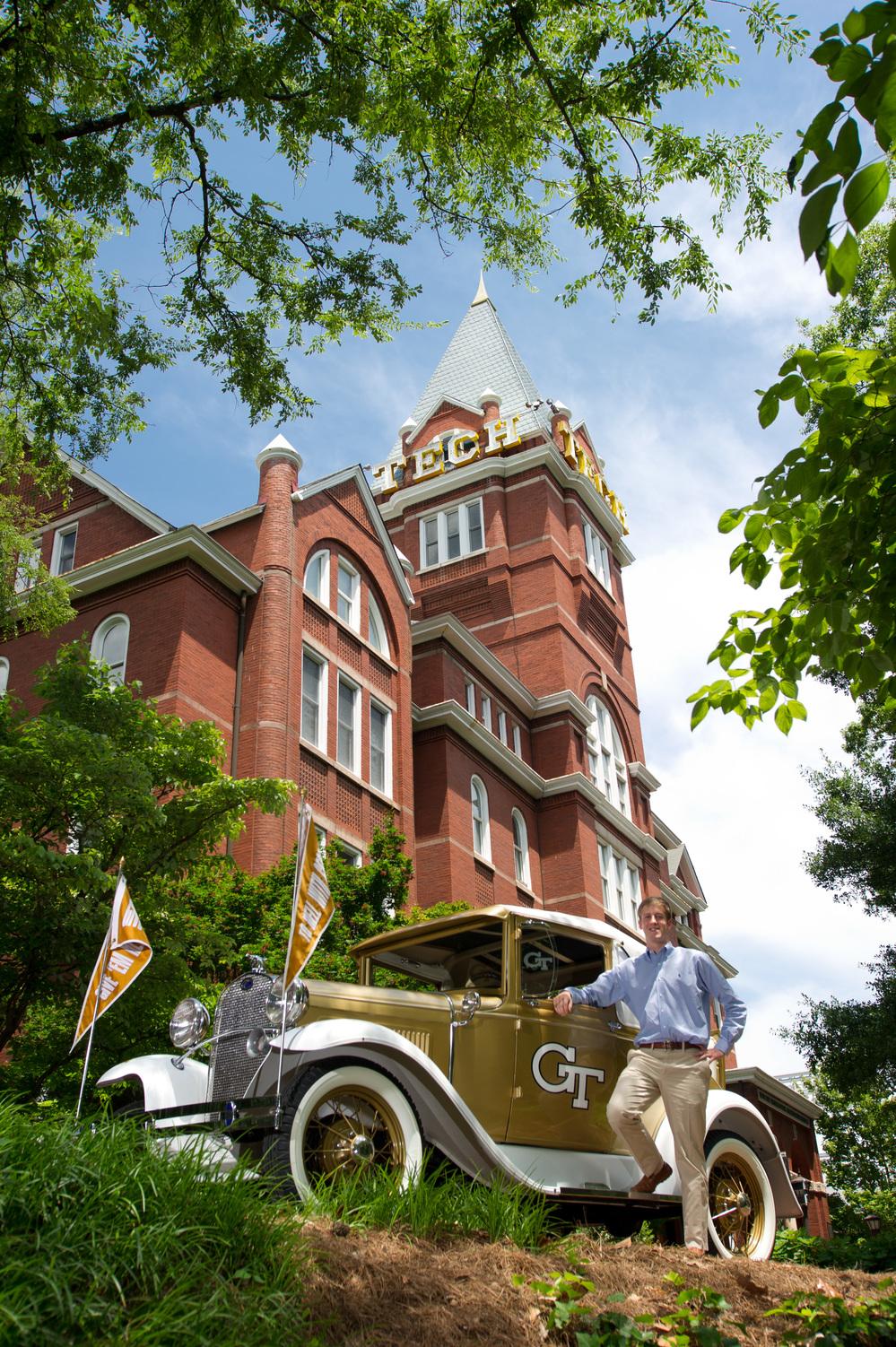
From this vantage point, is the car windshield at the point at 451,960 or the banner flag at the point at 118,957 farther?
the banner flag at the point at 118,957

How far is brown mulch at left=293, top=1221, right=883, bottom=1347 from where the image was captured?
175 inches

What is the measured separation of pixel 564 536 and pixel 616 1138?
104ft

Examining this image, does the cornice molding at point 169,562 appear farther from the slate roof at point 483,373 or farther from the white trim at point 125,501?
the slate roof at point 483,373

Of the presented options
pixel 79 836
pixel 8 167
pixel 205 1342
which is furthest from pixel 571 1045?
pixel 8 167

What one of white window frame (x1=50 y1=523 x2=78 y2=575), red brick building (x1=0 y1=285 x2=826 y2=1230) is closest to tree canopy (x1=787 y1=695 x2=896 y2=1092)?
red brick building (x1=0 y1=285 x2=826 y2=1230)

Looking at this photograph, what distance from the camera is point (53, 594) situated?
54.9 feet

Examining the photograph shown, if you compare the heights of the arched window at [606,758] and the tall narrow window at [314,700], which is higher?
the arched window at [606,758]

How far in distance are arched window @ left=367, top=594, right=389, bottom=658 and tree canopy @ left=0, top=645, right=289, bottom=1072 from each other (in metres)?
12.8

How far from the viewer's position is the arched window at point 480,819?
28422 mm

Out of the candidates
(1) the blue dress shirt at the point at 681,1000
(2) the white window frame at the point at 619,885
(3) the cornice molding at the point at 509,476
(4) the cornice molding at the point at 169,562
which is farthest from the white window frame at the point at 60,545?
(1) the blue dress shirt at the point at 681,1000

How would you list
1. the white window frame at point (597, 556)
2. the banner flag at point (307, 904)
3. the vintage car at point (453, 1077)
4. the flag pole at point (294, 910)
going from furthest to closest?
the white window frame at point (597, 556) → the banner flag at point (307, 904) → the vintage car at point (453, 1077) → the flag pole at point (294, 910)

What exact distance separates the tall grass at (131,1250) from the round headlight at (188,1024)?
7.92 ft

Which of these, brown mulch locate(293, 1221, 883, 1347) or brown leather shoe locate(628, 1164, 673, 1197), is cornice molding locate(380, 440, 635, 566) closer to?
brown leather shoe locate(628, 1164, 673, 1197)

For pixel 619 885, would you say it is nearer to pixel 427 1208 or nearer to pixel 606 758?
pixel 606 758
